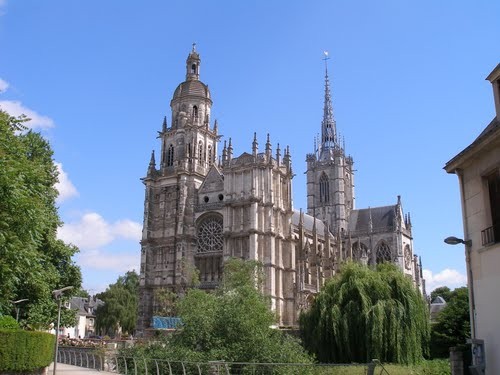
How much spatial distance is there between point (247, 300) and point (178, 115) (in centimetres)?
4032

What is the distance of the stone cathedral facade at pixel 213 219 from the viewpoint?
5194 cm

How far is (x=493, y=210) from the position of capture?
12.5 m

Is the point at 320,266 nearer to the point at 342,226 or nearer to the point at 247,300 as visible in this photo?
the point at 342,226

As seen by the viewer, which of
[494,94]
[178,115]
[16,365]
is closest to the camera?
[494,94]

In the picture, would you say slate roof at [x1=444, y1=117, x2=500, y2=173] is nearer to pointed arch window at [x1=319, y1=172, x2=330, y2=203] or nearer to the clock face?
the clock face

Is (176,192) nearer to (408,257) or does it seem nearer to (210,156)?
(210,156)

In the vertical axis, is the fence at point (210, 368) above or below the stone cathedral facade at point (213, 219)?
below

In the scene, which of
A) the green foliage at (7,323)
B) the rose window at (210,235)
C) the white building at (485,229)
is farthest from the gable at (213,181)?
the white building at (485,229)

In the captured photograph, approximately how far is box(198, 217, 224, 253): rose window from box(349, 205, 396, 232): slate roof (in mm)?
29148

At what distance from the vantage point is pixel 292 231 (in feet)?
Result: 184

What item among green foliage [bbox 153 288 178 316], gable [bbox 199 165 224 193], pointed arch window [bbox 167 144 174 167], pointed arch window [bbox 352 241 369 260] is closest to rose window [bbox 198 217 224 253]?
gable [bbox 199 165 224 193]

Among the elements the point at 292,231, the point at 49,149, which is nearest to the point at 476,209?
the point at 49,149

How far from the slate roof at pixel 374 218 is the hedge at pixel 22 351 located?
62.6 m

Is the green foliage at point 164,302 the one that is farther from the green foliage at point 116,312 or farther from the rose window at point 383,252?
the rose window at point 383,252
